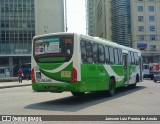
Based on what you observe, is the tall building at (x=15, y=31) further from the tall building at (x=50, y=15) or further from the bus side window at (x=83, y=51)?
the bus side window at (x=83, y=51)

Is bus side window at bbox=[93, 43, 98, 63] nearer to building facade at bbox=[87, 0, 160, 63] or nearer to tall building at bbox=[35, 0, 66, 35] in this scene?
tall building at bbox=[35, 0, 66, 35]

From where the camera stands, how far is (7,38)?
81438 mm

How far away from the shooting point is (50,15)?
9219cm

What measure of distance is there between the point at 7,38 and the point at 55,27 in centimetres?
1535

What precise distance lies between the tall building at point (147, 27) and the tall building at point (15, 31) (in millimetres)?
29345

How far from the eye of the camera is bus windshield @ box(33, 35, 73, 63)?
14086 millimetres

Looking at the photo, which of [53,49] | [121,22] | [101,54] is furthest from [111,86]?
[121,22]

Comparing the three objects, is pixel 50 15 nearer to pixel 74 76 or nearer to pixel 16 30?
pixel 16 30

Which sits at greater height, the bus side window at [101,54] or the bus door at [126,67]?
the bus side window at [101,54]

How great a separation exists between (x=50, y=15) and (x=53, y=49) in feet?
259

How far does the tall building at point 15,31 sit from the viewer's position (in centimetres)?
8112

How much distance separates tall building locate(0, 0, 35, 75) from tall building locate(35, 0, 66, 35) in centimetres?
607

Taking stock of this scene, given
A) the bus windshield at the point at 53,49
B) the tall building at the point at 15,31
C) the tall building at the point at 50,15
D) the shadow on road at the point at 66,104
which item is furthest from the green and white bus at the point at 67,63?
the tall building at the point at 50,15

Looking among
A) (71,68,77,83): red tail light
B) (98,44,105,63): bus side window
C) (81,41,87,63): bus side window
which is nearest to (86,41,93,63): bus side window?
(81,41,87,63): bus side window
